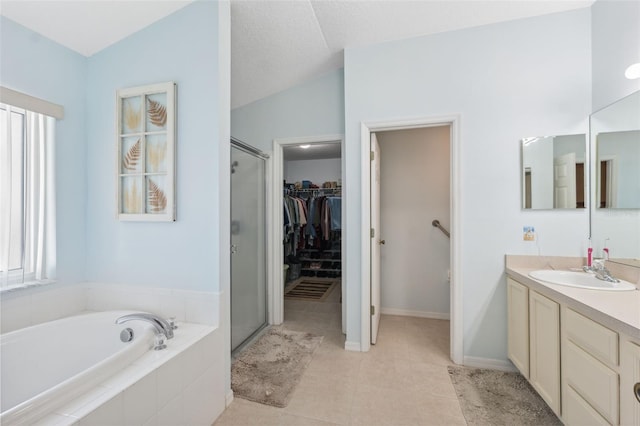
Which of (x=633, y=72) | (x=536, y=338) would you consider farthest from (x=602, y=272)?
(x=633, y=72)

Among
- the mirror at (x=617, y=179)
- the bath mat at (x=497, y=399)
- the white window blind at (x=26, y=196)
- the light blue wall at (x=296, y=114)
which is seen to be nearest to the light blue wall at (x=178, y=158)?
the white window blind at (x=26, y=196)

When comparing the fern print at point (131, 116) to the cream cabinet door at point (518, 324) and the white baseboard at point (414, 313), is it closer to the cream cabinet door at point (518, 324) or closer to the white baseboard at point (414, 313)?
the cream cabinet door at point (518, 324)

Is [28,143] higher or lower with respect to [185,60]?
lower

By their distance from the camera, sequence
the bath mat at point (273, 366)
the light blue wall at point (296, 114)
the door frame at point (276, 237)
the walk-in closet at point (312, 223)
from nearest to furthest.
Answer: the bath mat at point (273, 366), the light blue wall at point (296, 114), the door frame at point (276, 237), the walk-in closet at point (312, 223)

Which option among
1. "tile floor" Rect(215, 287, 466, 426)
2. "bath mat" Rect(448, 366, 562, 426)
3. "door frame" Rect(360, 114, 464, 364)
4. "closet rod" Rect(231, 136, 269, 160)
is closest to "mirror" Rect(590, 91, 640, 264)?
"door frame" Rect(360, 114, 464, 364)

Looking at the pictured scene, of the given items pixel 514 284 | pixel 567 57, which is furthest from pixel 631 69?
pixel 514 284

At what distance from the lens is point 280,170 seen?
2969mm

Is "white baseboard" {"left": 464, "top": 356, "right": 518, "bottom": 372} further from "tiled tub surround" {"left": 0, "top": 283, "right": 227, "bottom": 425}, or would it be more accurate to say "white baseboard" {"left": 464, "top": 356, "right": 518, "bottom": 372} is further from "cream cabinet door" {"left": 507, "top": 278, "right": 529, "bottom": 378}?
"tiled tub surround" {"left": 0, "top": 283, "right": 227, "bottom": 425}

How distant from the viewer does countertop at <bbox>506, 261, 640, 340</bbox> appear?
3.44 ft

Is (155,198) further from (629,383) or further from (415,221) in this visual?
(415,221)

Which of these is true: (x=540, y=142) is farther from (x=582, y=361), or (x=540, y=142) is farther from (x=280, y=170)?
(x=280, y=170)

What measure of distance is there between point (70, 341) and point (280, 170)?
82.7 inches

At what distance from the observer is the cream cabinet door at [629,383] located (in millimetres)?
1001

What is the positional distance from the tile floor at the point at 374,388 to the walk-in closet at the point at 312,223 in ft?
4.64
